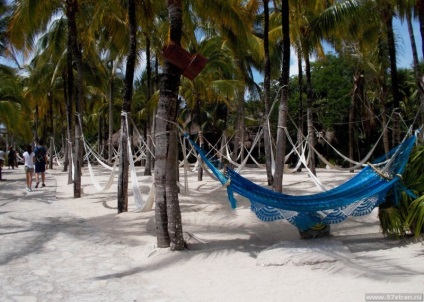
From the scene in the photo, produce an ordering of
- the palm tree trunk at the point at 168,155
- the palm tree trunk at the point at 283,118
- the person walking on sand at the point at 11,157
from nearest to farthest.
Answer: the palm tree trunk at the point at 168,155, the palm tree trunk at the point at 283,118, the person walking on sand at the point at 11,157

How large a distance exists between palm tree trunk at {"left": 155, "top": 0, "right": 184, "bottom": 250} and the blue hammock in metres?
0.49

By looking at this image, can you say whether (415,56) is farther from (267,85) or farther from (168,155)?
(168,155)

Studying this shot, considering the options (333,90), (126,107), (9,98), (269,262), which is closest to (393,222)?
(269,262)

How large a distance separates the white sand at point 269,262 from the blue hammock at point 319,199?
0.24m

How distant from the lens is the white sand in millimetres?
2744

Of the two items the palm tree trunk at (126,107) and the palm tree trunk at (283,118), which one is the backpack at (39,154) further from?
the palm tree trunk at (283,118)

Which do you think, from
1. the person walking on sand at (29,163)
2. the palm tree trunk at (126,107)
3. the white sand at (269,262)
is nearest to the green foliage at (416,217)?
the white sand at (269,262)

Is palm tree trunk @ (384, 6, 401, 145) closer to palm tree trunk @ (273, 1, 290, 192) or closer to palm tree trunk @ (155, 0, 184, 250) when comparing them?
palm tree trunk @ (273, 1, 290, 192)

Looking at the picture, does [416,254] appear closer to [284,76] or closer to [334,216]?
[334,216]

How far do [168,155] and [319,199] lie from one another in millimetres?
1470

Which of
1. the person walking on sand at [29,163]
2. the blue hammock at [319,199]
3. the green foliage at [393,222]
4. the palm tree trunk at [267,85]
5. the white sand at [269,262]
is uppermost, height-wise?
the palm tree trunk at [267,85]

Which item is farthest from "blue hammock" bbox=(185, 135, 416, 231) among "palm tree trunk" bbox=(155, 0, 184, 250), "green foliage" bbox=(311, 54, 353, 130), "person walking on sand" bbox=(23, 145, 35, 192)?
"green foliage" bbox=(311, 54, 353, 130)

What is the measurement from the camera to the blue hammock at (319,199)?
3623 millimetres

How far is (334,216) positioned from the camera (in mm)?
3738
